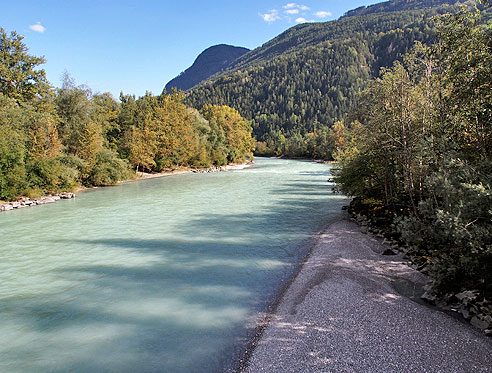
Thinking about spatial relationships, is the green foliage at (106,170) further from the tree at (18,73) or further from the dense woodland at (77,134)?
the tree at (18,73)

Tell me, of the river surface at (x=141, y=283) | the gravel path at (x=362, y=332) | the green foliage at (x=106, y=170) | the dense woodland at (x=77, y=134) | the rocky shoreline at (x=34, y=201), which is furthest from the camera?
the green foliage at (x=106, y=170)

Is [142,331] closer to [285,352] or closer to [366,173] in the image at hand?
[285,352]

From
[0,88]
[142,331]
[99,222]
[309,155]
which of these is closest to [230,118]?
[309,155]

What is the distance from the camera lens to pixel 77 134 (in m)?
41.0

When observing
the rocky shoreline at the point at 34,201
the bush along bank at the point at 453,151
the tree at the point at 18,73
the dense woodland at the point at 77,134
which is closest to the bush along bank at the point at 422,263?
the bush along bank at the point at 453,151

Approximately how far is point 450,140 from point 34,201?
3307 centimetres

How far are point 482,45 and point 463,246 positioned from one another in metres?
5.72

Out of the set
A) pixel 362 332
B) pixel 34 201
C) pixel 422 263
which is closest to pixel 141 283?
pixel 362 332

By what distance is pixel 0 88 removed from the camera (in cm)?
3906

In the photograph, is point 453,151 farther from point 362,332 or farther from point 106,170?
point 106,170

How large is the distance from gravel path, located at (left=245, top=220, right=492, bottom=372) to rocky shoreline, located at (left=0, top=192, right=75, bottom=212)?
27.4 m

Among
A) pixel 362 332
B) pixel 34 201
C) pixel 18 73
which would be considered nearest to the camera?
pixel 362 332

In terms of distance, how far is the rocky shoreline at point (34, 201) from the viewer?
27434mm

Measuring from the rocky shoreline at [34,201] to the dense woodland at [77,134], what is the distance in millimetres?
791
